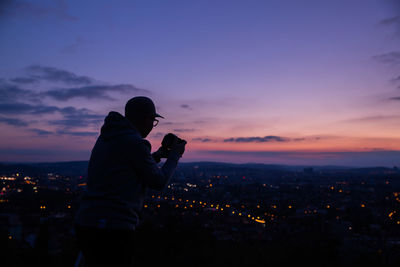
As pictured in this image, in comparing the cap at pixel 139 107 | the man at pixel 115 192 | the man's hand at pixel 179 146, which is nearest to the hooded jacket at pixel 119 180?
the man at pixel 115 192

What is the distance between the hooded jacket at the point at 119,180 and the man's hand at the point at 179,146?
280 millimetres

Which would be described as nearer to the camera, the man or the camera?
the man

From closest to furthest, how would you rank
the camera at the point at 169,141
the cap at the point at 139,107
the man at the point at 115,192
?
the man at the point at 115,192
the cap at the point at 139,107
the camera at the point at 169,141

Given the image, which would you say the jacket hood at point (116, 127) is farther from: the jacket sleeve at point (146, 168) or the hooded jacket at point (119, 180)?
the jacket sleeve at point (146, 168)

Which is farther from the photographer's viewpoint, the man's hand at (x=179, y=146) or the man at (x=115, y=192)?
the man's hand at (x=179, y=146)

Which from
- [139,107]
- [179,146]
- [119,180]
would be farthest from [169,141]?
[119,180]

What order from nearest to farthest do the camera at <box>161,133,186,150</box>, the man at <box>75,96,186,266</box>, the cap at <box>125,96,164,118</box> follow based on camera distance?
the man at <box>75,96,186,266</box>
the cap at <box>125,96,164,118</box>
the camera at <box>161,133,186,150</box>

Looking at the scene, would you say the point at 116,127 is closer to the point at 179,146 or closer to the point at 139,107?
the point at 139,107

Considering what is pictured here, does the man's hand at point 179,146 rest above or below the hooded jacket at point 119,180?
above

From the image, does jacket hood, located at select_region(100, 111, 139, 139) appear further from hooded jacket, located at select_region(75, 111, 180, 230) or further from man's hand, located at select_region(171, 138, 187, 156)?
man's hand, located at select_region(171, 138, 187, 156)

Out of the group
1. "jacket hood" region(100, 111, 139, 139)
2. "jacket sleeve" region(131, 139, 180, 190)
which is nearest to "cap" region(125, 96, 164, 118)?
"jacket hood" region(100, 111, 139, 139)

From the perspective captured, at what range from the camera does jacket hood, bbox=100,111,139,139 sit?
179 cm

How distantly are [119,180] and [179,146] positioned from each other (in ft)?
1.76

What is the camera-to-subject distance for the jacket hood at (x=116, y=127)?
1790mm
